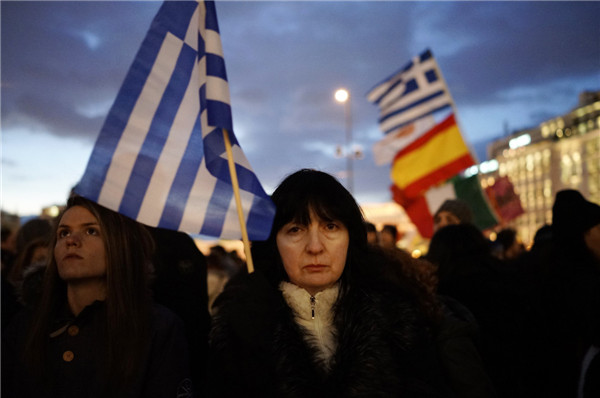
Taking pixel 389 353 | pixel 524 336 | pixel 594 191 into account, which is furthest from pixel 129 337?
pixel 594 191

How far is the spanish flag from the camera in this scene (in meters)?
9.66

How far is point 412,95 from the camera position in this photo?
35.8ft

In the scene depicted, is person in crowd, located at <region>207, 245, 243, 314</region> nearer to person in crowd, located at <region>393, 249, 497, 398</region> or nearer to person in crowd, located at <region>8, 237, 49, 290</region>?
person in crowd, located at <region>8, 237, 49, 290</region>

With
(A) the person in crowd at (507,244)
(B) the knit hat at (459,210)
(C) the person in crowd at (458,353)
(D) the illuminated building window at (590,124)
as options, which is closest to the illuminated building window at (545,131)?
(D) the illuminated building window at (590,124)

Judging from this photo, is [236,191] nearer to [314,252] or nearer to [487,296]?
[314,252]

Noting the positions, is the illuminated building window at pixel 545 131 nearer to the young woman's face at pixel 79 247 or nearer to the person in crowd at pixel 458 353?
the person in crowd at pixel 458 353

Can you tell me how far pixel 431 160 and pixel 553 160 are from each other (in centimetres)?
12336

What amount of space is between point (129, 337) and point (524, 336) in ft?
10.6

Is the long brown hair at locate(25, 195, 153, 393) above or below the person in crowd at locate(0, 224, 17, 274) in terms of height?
below

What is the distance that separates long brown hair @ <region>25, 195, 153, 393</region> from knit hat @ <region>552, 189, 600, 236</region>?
3187 millimetres

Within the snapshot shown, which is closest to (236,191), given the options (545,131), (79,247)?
(79,247)

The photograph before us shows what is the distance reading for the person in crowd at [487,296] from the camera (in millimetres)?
4238

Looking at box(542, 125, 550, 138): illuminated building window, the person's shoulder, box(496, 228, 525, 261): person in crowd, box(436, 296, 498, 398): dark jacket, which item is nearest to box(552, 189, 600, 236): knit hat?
box(436, 296, 498, 398): dark jacket

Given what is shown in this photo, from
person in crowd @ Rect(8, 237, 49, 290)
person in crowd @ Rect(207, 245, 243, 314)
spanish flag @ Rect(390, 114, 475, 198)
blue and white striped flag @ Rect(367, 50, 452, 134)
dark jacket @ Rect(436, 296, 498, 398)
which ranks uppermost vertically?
blue and white striped flag @ Rect(367, 50, 452, 134)
